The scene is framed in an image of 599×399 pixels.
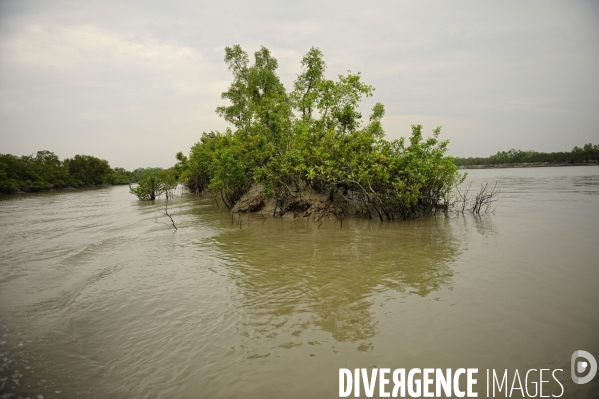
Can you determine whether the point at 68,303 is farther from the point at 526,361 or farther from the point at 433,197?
the point at 433,197

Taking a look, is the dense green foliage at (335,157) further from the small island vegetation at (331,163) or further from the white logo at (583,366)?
the white logo at (583,366)

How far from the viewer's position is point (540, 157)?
9769 cm

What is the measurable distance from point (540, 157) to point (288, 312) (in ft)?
386

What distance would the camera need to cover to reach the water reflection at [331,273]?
579 centimetres

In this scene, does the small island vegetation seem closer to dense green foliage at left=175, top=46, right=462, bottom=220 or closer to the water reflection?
dense green foliage at left=175, top=46, right=462, bottom=220

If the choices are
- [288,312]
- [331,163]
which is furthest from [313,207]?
[288,312]

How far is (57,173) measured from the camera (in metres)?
68.2

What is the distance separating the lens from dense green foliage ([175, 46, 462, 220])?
1603cm

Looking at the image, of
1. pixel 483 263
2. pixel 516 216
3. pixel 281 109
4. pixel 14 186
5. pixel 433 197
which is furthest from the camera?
pixel 14 186

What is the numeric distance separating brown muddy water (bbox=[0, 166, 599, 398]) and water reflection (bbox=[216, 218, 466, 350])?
5 centimetres

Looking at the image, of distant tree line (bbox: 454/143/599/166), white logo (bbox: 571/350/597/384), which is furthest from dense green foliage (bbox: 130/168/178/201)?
distant tree line (bbox: 454/143/599/166)

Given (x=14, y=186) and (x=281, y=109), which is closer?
(x=281, y=109)

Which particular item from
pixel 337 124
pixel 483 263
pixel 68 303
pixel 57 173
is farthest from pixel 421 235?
pixel 57 173

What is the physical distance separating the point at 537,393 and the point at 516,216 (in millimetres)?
14463
